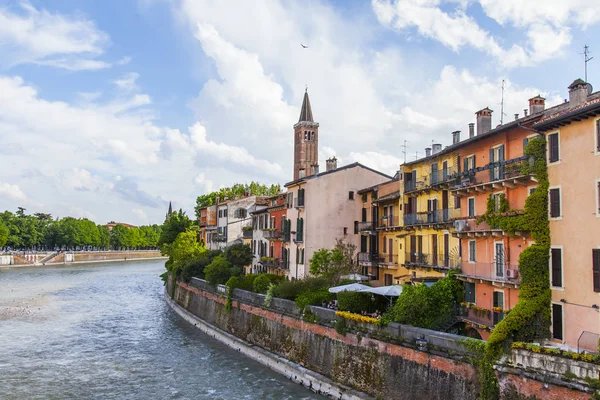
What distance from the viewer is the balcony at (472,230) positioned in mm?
22422

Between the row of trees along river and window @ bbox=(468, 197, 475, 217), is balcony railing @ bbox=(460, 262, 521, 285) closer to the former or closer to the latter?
window @ bbox=(468, 197, 475, 217)

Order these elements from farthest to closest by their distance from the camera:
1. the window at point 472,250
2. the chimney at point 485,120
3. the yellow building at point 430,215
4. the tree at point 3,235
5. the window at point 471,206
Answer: the tree at point 3,235
the chimney at point 485,120
the yellow building at point 430,215
the window at point 471,206
the window at point 472,250

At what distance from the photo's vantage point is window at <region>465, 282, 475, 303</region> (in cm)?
2425

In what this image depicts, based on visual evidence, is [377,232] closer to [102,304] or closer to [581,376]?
[581,376]

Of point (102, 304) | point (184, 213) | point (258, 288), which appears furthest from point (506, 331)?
point (184, 213)

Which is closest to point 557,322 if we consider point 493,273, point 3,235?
point 493,273

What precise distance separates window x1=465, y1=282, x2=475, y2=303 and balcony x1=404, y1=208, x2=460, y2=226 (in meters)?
3.61

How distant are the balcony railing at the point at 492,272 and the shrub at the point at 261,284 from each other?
44.8 feet

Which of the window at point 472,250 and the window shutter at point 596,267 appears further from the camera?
the window at point 472,250

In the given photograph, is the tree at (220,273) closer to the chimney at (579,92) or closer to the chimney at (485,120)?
the chimney at (485,120)

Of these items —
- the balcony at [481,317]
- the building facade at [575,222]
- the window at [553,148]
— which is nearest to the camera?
the building facade at [575,222]

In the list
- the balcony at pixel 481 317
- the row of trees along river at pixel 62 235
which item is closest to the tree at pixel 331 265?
the balcony at pixel 481 317

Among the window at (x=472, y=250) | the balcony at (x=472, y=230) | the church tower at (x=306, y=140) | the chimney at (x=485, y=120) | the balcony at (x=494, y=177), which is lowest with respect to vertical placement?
the window at (x=472, y=250)

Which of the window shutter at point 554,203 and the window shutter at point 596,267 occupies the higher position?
the window shutter at point 554,203
